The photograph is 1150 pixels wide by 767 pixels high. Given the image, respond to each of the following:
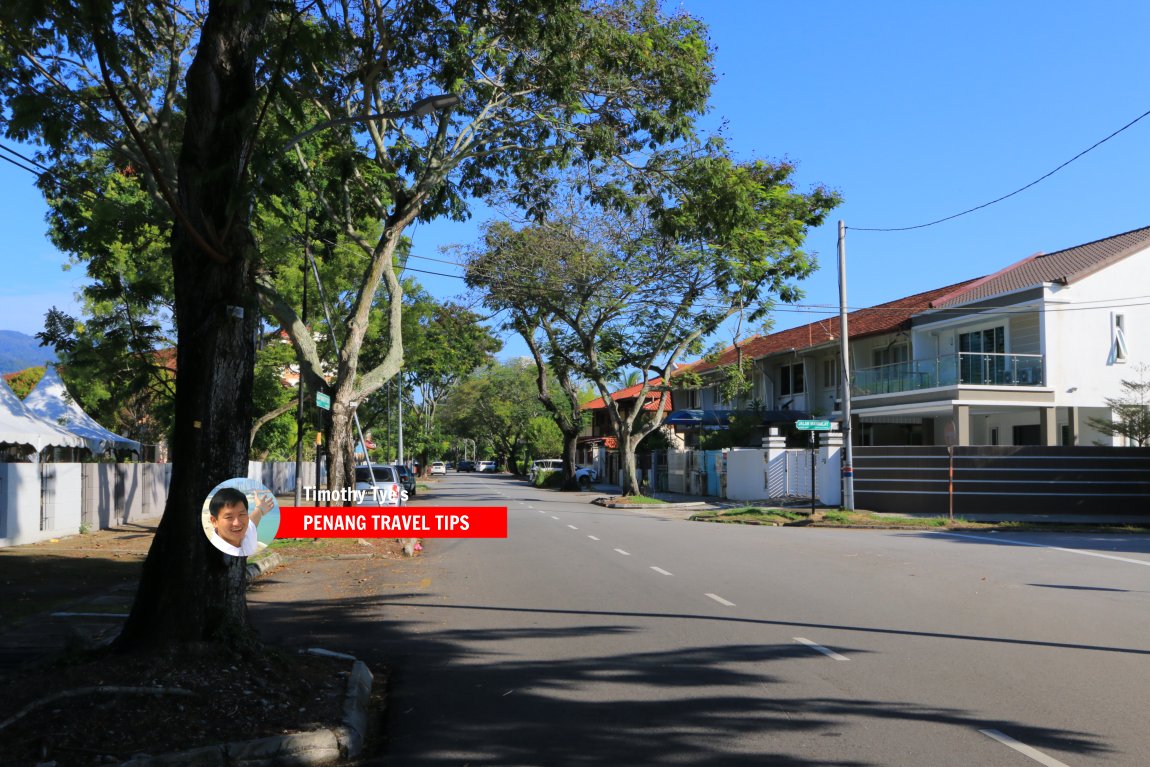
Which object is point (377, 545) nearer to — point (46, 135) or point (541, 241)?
point (46, 135)

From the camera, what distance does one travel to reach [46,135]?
8820 millimetres

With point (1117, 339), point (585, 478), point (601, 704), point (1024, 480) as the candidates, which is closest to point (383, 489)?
point (1024, 480)

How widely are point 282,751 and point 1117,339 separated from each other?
3452 cm

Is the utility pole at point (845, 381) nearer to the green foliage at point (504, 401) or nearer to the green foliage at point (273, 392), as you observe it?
the green foliage at point (273, 392)

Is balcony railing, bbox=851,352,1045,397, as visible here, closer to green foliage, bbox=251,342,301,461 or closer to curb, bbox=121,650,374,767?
green foliage, bbox=251,342,301,461

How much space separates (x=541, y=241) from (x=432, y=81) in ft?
70.8

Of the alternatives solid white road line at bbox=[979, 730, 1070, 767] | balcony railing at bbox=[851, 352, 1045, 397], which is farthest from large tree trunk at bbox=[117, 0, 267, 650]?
balcony railing at bbox=[851, 352, 1045, 397]

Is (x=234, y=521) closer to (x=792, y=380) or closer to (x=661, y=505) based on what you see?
(x=661, y=505)

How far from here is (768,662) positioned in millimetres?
8656

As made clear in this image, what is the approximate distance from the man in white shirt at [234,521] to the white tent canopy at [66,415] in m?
20.9

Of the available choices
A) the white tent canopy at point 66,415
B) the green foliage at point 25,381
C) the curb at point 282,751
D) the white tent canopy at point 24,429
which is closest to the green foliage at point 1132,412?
the white tent canopy at point 66,415

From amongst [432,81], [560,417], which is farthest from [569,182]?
[560,417]

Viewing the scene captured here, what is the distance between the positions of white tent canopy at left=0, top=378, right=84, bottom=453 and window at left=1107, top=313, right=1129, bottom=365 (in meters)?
31.8

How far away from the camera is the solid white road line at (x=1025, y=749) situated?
230 inches
